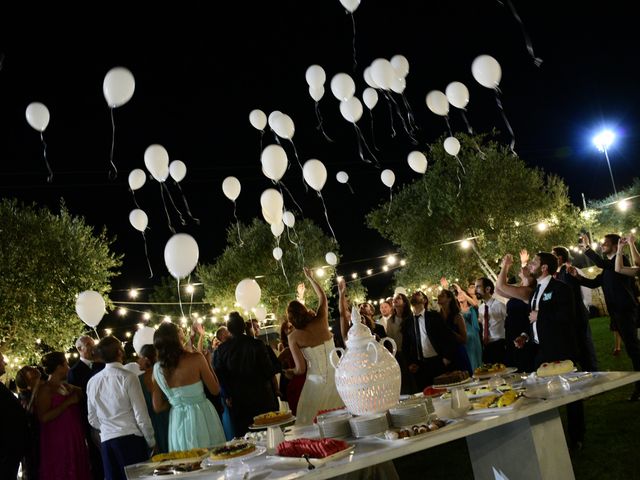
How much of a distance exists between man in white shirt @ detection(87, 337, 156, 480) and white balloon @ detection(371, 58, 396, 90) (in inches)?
192

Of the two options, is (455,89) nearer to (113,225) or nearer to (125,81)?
(125,81)

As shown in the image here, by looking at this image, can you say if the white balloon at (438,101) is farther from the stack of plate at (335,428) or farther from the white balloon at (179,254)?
the stack of plate at (335,428)

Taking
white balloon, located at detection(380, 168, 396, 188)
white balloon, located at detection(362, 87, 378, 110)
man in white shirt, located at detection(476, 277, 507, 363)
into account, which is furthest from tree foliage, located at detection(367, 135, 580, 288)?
man in white shirt, located at detection(476, 277, 507, 363)

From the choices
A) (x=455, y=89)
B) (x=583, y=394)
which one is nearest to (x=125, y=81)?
(x=455, y=89)

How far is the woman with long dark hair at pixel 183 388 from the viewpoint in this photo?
4688mm

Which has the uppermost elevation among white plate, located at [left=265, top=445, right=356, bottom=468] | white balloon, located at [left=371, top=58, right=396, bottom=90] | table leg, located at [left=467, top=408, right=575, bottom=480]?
white balloon, located at [left=371, top=58, right=396, bottom=90]

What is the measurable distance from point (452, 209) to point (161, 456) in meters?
21.8

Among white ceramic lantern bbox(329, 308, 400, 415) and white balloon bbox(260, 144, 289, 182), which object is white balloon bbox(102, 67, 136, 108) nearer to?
white balloon bbox(260, 144, 289, 182)

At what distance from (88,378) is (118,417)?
5.43 feet

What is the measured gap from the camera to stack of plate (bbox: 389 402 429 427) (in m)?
2.93

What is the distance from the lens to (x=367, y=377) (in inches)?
123

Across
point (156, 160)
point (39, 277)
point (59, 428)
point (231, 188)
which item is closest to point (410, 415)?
point (59, 428)

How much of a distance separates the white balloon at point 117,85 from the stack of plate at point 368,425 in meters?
4.99

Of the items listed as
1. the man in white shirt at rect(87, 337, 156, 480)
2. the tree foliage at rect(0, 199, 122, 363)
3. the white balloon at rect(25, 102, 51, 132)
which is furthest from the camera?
the tree foliage at rect(0, 199, 122, 363)
